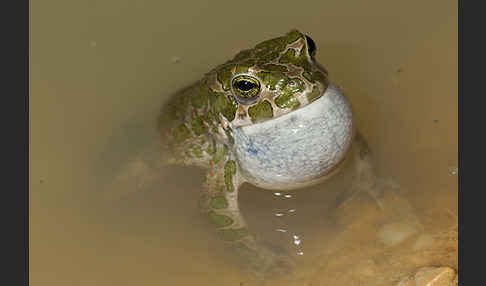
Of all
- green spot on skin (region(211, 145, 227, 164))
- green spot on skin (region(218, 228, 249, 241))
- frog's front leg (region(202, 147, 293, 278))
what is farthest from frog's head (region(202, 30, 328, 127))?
green spot on skin (region(218, 228, 249, 241))

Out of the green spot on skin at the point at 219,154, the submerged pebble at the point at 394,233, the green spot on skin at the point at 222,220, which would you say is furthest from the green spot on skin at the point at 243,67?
the submerged pebble at the point at 394,233

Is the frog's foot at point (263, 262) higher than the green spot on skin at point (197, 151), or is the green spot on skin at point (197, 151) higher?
the green spot on skin at point (197, 151)

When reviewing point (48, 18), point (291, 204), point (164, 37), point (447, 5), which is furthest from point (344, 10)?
point (48, 18)

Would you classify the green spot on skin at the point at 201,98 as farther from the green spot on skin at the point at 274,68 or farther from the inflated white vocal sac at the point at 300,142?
the green spot on skin at the point at 274,68

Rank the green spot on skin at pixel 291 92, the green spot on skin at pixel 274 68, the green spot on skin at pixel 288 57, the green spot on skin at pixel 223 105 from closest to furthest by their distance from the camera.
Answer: the green spot on skin at pixel 291 92 → the green spot on skin at pixel 274 68 → the green spot on skin at pixel 288 57 → the green spot on skin at pixel 223 105

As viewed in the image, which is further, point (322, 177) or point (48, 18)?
point (48, 18)

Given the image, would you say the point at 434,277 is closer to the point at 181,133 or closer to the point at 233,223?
the point at 233,223

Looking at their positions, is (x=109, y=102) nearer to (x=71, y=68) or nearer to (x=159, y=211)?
(x=71, y=68)
